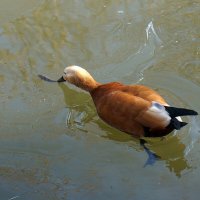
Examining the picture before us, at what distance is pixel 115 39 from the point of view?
5.83 meters

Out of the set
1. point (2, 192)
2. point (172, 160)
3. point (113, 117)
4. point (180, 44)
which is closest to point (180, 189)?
point (172, 160)

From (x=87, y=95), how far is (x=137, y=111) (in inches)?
44.4

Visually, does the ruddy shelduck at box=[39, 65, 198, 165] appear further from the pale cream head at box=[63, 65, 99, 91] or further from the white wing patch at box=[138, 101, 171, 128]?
the pale cream head at box=[63, 65, 99, 91]

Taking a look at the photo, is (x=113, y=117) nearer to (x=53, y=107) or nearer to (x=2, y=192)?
(x=53, y=107)

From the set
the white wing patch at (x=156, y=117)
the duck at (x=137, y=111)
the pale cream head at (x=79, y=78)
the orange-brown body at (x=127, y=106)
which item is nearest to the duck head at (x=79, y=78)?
the pale cream head at (x=79, y=78)

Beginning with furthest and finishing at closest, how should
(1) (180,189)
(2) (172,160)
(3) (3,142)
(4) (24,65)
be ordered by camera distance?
(4) (24,65) → (3) (3,142) → (2) (172,160) → (1) (180,189)

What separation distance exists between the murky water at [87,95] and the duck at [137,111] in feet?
0.78

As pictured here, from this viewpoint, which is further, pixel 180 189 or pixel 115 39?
pixel 115 39

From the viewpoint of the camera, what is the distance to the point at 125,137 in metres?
4.58

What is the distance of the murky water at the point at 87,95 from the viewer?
13.7ft

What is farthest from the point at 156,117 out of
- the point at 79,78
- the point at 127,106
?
the point at 79,78

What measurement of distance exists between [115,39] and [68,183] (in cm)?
223

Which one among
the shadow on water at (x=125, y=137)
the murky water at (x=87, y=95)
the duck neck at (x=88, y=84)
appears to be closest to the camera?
the murky water at (x=87, y=95)

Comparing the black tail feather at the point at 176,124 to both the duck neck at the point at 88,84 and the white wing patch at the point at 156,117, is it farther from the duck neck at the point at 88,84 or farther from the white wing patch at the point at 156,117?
the duck neck at the point at 88,84
